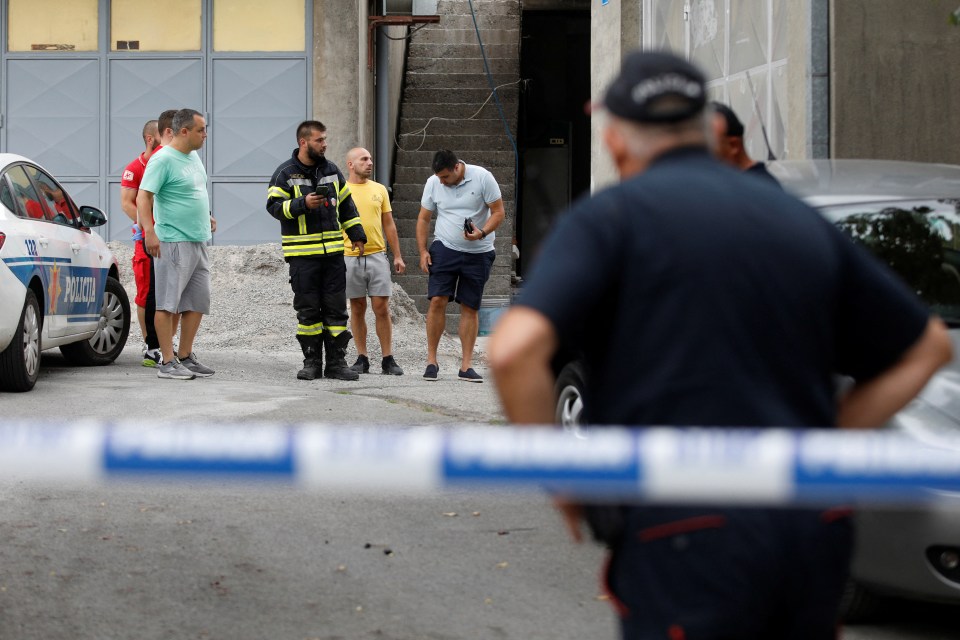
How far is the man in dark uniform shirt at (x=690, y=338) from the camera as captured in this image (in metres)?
2.21

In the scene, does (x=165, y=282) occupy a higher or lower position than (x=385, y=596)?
higher

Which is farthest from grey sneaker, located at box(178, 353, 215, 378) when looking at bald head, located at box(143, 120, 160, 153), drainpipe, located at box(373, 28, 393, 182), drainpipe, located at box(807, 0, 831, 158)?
A: drainpipe, located at box(373, 28, 393, 182)

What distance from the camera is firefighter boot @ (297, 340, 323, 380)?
432 inches

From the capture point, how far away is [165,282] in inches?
406

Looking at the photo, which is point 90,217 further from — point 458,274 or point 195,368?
point 458,274

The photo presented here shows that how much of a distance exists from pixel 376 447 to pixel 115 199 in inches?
610

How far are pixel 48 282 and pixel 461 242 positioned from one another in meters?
3.20

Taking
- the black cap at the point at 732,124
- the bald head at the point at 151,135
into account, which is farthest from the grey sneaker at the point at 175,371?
the black cap at the point at 732,124

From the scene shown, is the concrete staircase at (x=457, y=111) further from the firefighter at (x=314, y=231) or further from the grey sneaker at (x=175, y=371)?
the grey sneaker at (x=175, y=371)

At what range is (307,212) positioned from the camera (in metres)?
10.5

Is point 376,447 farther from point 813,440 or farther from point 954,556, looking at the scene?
point 954,556

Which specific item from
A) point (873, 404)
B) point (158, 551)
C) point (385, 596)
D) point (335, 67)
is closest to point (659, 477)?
point (873, 404)

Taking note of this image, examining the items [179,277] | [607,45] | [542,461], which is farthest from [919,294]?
[607,45]

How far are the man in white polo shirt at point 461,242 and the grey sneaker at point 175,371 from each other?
190 cm
